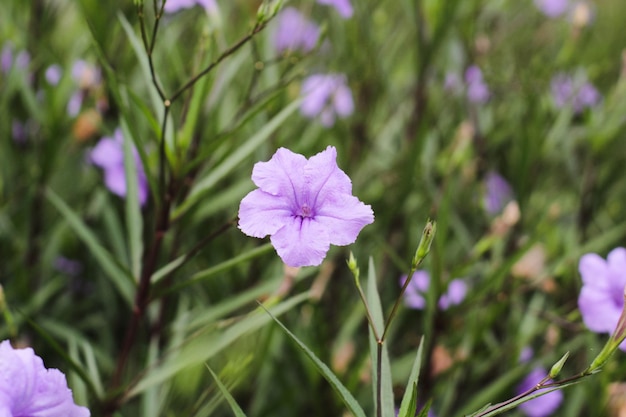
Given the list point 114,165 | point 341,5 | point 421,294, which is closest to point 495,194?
point 421,294

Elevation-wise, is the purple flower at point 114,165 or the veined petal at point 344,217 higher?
the purple flower at point 114,165

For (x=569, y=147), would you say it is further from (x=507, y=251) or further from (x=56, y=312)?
(x=56, y=312)

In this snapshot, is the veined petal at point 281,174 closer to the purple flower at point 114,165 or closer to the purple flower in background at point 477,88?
the purple flower at point 114,165

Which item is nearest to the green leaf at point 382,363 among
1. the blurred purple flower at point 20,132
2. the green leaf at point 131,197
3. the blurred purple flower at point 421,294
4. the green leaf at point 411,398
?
the green leaf at point 411,398

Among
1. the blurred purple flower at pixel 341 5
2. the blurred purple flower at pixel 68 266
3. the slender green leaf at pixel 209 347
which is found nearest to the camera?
the slender green leaf at pixel 209 347

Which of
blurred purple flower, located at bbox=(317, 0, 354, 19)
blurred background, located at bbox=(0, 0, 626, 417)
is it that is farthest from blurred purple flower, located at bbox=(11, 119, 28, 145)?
blurred purple flower, located at bbox=(317, 0, 354, 19)

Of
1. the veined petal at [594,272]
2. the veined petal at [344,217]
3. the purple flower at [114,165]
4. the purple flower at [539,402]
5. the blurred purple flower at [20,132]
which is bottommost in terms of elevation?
the purple flower at [539,402]

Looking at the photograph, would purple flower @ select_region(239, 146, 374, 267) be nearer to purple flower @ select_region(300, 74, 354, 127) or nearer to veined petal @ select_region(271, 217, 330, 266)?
veined petal @ select_region(271, 217, 330, 266)
